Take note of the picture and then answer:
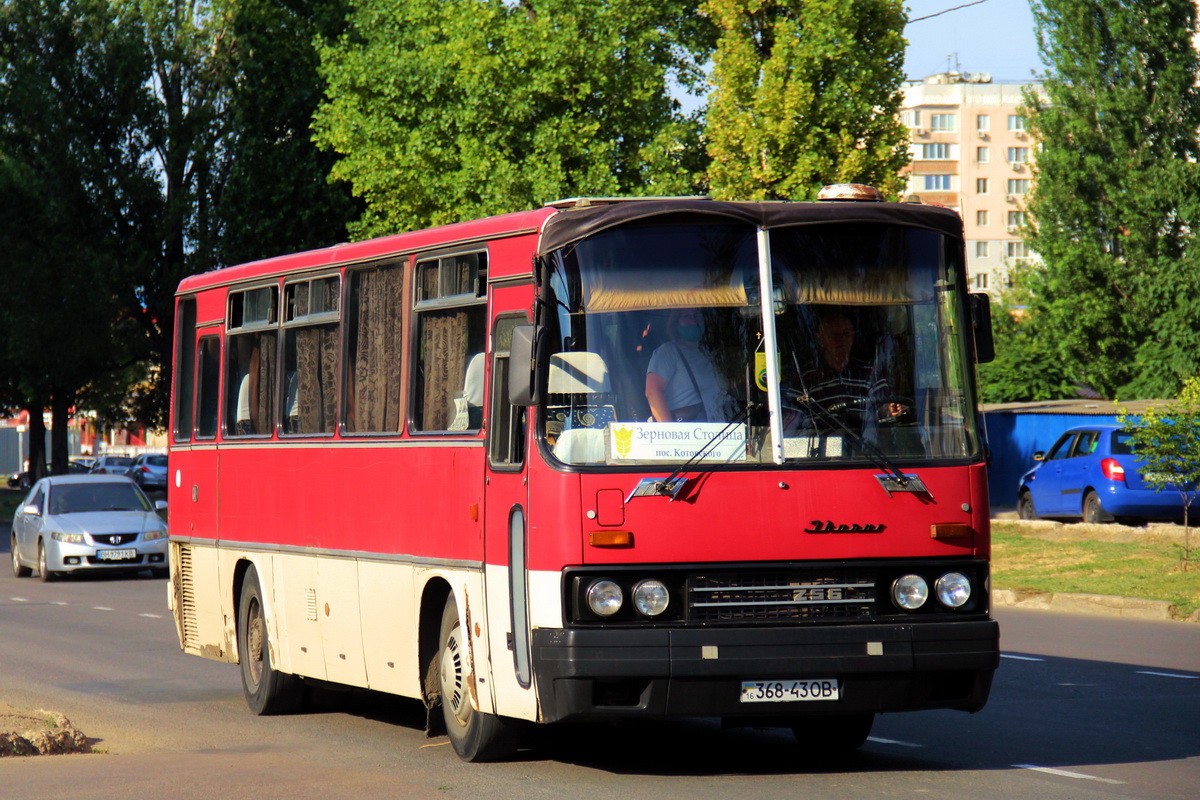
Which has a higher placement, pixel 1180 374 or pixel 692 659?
pixel 1180 374

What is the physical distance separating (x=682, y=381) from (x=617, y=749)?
2.66 metres

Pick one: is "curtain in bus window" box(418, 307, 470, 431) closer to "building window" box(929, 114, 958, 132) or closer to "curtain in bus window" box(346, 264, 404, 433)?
"curtain in bus window" box(346, 264, 404, 433)

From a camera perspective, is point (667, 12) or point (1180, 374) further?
point (1180, 374)

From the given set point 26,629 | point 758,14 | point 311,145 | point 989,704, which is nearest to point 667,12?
point 758,14

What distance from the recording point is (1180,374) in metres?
51.8

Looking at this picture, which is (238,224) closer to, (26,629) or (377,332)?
(26,629)

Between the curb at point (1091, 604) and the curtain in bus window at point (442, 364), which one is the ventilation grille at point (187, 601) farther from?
the curb at point (1091, 604)

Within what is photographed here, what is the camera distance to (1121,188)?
176 ft

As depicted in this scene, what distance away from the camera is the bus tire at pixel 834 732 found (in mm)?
9875

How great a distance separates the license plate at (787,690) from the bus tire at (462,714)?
154 cm

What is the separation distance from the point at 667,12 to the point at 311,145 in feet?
37.4

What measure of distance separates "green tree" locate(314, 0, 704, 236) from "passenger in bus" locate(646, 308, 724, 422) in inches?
1112

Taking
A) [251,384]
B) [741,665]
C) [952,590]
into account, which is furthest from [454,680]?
[251,384]

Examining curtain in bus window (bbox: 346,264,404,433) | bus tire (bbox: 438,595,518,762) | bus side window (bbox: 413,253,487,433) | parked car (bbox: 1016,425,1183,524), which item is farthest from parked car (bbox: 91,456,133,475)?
bus tire (bbox: 438,595,518,762)
